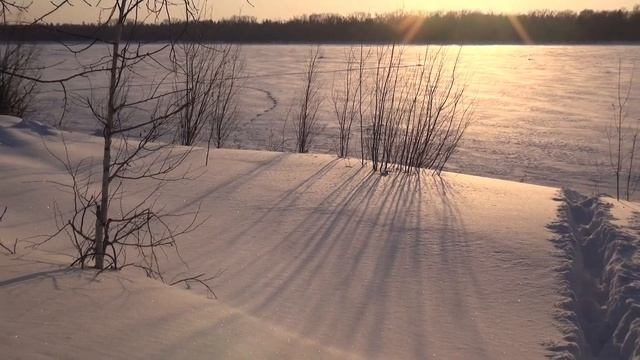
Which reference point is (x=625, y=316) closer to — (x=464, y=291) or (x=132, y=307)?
(x=464, y=291)

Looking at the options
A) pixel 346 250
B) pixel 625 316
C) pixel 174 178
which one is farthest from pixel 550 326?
pixel 174 178

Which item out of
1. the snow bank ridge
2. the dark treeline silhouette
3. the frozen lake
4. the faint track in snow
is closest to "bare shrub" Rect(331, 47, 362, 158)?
the frozen lake

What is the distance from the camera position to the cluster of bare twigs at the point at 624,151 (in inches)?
271

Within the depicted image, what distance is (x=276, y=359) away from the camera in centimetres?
212

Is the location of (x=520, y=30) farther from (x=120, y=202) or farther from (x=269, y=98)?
(x=120, y=202)

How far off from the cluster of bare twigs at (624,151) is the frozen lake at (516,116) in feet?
0.46

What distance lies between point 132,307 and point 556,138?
9231mm

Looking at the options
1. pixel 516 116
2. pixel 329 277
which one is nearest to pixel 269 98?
pixel 516 116

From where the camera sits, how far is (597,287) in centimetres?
333

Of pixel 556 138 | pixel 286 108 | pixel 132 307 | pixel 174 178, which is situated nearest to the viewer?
pixel 132 307

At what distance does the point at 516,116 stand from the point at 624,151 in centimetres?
334

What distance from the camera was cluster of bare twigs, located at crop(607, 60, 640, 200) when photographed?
6.89 meters

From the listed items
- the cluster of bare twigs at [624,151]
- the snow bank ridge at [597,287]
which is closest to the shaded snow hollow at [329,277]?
the snow bank ridge at [597,287]

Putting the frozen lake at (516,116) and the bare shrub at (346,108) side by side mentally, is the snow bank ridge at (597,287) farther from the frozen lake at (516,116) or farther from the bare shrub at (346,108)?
the frozen lake at (516,116)
